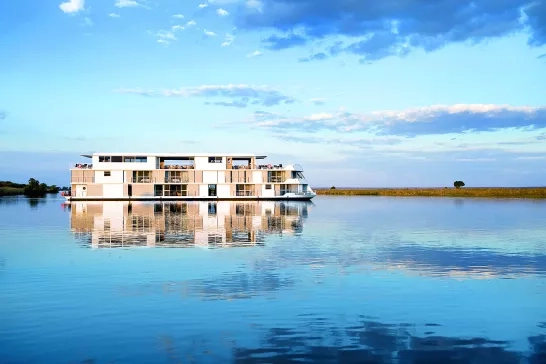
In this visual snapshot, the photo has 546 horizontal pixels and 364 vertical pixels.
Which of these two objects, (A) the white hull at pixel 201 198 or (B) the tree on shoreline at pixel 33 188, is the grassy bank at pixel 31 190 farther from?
(A) the white hull at pixel 201 198

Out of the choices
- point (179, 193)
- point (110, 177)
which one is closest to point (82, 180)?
point (110, 177)

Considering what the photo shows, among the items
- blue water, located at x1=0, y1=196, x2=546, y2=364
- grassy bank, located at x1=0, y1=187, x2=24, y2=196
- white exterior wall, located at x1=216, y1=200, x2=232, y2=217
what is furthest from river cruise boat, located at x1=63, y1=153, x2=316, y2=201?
blue water, located at x1=0, y1=196, x2=546, y2=364

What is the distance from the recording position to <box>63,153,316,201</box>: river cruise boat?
8494 centimetres

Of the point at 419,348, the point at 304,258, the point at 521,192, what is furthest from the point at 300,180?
the point at 419,348

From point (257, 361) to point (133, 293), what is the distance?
6.60 m

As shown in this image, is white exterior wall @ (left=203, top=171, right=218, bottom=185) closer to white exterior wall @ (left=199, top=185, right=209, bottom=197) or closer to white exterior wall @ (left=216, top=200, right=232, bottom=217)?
white exterior wall @ (left=199, top=185, right=209, bottom=197)

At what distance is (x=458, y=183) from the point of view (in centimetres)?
15462

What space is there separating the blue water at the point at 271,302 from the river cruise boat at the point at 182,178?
59657 millimetres

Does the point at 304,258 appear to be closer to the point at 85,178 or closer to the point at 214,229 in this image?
the point at 214,229

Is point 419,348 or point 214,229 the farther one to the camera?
point 214,229

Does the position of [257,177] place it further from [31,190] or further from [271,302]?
[271,302]

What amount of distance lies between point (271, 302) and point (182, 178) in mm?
76168

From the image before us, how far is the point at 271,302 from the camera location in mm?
13594

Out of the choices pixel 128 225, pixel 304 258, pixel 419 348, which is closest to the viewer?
pixel 419 348
